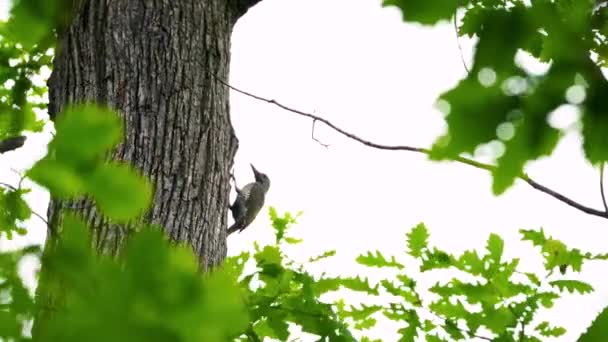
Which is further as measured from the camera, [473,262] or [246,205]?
[246,205]

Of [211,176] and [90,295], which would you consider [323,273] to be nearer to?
[211,176]

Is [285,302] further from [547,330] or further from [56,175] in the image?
[56,175]

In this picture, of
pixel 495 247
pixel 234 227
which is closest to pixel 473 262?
pixel 495 247

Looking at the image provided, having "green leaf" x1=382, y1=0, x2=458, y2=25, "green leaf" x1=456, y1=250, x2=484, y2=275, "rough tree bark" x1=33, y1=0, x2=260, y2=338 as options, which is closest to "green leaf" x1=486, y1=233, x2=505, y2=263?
"green leaf" x1=456, y1=250, x2=484, y2=275

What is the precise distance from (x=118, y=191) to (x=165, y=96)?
166 cm

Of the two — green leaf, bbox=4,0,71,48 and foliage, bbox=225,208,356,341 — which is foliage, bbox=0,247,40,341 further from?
foliage, bbox=225,208,356,341

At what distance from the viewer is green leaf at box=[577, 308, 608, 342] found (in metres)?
0.63

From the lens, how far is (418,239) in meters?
2.53

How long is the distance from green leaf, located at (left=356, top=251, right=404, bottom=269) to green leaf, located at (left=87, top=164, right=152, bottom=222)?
210 centimetres

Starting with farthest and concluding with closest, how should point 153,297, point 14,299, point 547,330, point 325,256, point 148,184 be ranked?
point 325,256
point 547,330
point 148,184
point 14,299
point 153,297

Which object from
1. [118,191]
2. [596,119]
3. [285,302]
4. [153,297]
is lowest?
[153,297]

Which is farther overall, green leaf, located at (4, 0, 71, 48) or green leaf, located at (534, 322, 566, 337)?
green leaf, located at (534, 322, 566, 337)

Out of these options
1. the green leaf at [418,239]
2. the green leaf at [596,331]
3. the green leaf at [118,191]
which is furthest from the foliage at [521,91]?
the green leaf at [418,239]

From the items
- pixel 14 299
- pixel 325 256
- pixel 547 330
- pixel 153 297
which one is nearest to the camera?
pixel 153 297
